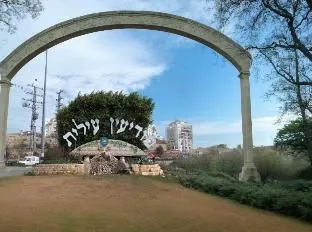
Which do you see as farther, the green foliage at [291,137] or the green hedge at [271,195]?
the green foliage at [291,137]

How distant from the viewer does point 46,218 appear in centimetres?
983

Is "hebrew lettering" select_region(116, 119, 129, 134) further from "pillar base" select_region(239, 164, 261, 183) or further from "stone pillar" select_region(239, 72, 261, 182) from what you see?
"pillar base" select_region(239, 164, 261, 183)

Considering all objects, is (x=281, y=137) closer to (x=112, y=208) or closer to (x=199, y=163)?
(x=199, y=163)

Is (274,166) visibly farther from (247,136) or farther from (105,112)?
(247,136)

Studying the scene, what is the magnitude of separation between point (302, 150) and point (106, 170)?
71.5 ft

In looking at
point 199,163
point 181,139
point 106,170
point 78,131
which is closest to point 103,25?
point 106,170

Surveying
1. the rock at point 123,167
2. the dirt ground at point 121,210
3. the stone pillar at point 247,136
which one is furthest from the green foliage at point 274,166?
the dirt ground at point 121,210

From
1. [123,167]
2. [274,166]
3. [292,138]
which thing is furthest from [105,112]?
[292,138]

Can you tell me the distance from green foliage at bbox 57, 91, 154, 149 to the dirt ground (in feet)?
35.6

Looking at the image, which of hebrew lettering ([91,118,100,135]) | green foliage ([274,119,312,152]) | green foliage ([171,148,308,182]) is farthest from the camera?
green foliage ([274,119,312,152])

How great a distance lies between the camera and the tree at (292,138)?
3681 centimetres

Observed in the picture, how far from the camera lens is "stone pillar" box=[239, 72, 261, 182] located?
18.4 m

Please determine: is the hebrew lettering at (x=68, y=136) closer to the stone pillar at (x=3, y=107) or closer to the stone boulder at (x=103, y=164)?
the stone boulder at (x=103, y=164)

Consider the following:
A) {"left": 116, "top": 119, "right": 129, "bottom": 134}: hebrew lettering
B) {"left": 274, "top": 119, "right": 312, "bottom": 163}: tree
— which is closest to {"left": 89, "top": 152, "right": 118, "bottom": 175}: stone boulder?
{"left": 116, "top": 119, "right": 129, "bottom": 134}: hebrew lettering
